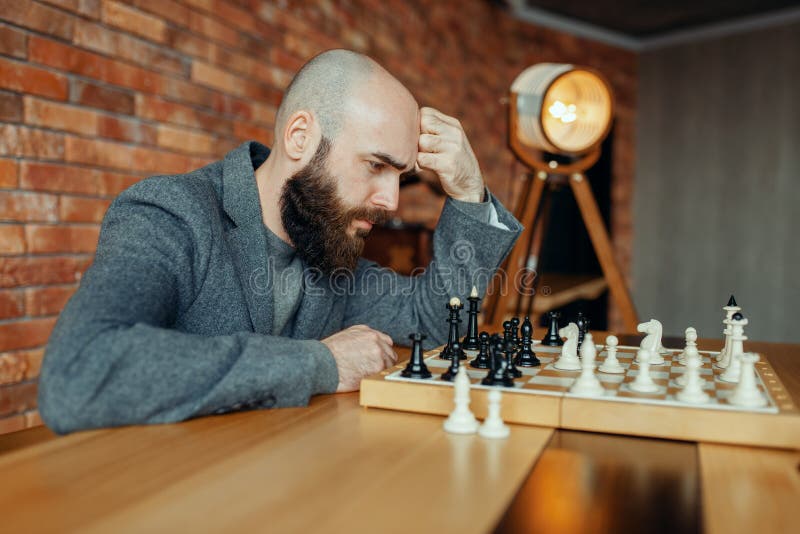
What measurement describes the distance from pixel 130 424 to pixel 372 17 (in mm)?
3337

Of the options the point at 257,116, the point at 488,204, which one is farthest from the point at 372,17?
the point at 488,204

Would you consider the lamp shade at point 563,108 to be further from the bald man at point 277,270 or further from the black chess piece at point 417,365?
the black chess piece at point 417,365

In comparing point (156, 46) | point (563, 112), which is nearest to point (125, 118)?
point (156, 46)

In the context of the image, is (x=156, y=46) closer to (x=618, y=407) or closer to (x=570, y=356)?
(x=570, y=356)

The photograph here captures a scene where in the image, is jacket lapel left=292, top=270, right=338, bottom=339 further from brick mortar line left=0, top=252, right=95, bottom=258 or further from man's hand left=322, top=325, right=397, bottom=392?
brick mortar line left=0, top=252, right=95, bottom=258

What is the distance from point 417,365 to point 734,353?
0.56 metres

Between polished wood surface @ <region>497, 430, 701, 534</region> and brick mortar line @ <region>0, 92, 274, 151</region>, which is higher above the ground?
brick mortar line @ <region>0, 92, 274, 151</region>

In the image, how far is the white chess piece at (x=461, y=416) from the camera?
96cm

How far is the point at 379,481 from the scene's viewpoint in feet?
2.52

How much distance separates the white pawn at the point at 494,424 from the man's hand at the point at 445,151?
918mm

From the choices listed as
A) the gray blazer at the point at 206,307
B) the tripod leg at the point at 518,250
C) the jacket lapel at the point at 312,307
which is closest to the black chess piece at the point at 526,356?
the gray blazer at the point at 206,307

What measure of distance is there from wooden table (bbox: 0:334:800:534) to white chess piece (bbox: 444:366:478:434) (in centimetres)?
2

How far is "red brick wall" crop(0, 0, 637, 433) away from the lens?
1942 millimetres

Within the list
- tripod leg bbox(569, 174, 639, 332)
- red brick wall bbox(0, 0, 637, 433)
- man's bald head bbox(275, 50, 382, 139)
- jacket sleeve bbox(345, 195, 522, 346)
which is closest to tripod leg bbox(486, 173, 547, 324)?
tripod leg bbox(569, 174, 639, 332)
